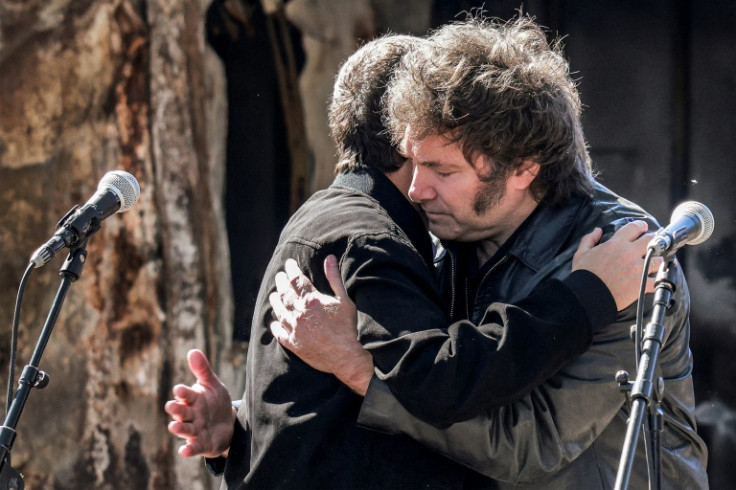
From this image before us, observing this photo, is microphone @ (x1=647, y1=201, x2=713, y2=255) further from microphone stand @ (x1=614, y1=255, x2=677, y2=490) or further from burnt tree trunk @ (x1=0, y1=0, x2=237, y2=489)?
burnt tree trunk @ (x1=0, y1=0, x2=237, y2=489)

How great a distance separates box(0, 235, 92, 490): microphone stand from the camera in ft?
7.43

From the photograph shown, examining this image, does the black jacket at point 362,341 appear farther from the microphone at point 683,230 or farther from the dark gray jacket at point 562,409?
the microphone at point 683,230

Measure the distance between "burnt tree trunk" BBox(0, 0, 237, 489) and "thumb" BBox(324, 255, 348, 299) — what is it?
2563mm

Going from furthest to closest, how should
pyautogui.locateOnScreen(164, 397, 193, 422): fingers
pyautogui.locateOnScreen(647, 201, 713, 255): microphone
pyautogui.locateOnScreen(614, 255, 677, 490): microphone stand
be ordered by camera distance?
pyautogui.locateOnScreen(164, 397, 193, 422): fingers
pyautogui.locateOnScreen(647, 201, 713, 255): microphone
pyautogui.locateOnScreen(614, 255, 677, 490): microphone stand

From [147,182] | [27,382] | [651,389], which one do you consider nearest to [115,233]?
[147,182]

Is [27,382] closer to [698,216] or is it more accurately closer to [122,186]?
[122,186]

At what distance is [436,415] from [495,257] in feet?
1.81

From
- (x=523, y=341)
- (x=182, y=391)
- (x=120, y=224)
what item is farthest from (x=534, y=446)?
(x=120, y=224)

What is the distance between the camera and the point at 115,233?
4770mm

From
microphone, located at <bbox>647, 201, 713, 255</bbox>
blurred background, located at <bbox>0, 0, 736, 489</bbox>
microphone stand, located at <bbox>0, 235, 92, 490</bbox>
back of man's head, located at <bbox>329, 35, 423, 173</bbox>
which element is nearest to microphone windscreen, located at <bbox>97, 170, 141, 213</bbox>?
microphone stand, located at <bbox>0, 235, 92, 490</bbox>

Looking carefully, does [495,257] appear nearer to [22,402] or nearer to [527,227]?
[527,227]

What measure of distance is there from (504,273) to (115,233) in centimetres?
266

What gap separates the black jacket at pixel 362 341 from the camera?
2191 millimetres

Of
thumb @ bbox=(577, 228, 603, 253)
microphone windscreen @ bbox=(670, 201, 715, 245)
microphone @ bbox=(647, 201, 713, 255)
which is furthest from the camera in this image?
thumb @ bbox=(577, 228, 603, 253)
